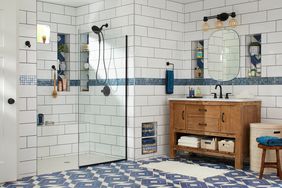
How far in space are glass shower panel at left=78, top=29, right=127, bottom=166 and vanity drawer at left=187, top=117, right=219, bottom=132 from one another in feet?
3.41

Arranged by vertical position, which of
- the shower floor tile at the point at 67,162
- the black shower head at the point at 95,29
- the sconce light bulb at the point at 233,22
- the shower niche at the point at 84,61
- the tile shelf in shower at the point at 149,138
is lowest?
the shower floor tile at the point at 67,162

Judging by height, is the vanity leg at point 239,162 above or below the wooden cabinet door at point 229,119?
below

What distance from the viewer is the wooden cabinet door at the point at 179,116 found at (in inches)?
240

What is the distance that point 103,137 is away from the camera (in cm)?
611

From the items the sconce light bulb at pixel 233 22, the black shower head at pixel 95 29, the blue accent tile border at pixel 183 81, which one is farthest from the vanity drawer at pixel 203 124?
the black shower head at pixel 95 29

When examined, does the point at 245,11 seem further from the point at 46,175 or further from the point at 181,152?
the point at 46,175

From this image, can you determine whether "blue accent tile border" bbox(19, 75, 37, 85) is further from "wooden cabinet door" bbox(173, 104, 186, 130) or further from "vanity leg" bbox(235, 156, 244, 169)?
"vanity leg" bbox(235, 156, 244, 169)

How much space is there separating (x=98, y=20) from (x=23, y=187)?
3.22 meters

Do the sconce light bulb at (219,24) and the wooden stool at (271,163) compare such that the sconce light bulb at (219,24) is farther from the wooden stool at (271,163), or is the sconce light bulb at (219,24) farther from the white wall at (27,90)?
the white wall at (27,90)

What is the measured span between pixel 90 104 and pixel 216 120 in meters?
1.91

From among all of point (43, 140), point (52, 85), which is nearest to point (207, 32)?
point (52, 85)

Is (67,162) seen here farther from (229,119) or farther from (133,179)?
(229,119)

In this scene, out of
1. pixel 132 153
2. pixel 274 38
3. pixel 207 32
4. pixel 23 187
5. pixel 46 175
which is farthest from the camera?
pixel 207 32

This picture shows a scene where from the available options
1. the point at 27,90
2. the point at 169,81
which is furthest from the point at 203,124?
the point at 27,90
